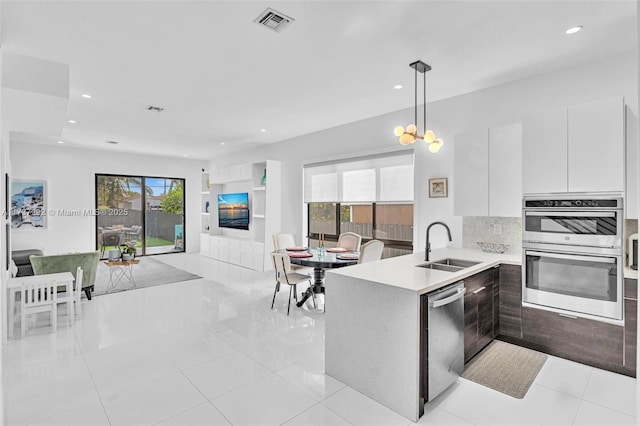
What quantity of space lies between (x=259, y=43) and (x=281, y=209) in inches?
173

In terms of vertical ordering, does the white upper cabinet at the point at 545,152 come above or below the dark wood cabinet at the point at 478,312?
above

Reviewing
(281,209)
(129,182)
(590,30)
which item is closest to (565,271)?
(590,30)

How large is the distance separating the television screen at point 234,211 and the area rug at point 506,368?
5.96 metres

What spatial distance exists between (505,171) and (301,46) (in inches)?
93.0

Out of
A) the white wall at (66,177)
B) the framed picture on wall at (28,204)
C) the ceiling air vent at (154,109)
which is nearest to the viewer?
the ceiling air vent at (154,109)

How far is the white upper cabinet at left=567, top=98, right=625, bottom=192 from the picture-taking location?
2.69 m

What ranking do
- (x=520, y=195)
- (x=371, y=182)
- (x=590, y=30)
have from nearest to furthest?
(x=590, y=30) < (x=520, y=195) < (x=371, y=182)

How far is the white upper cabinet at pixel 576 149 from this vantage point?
8.88ft

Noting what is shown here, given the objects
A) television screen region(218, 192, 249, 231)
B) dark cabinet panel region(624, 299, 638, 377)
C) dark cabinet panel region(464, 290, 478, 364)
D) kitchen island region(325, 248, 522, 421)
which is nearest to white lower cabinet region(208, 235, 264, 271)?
television screen region(218, 192, 249, 231)

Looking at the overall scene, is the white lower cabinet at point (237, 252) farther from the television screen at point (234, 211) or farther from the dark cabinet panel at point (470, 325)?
the dark cabinet panel at point (470, 325)

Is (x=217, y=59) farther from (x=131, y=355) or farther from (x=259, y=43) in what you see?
(x=131, y=355)

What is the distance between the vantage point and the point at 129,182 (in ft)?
28.8

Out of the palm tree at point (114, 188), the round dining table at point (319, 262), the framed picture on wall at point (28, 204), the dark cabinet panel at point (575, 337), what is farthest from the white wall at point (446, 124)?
the framed picture on wall at point (28, 204)

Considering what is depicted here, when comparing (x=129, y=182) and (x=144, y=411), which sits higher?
(x=129, y=182)
